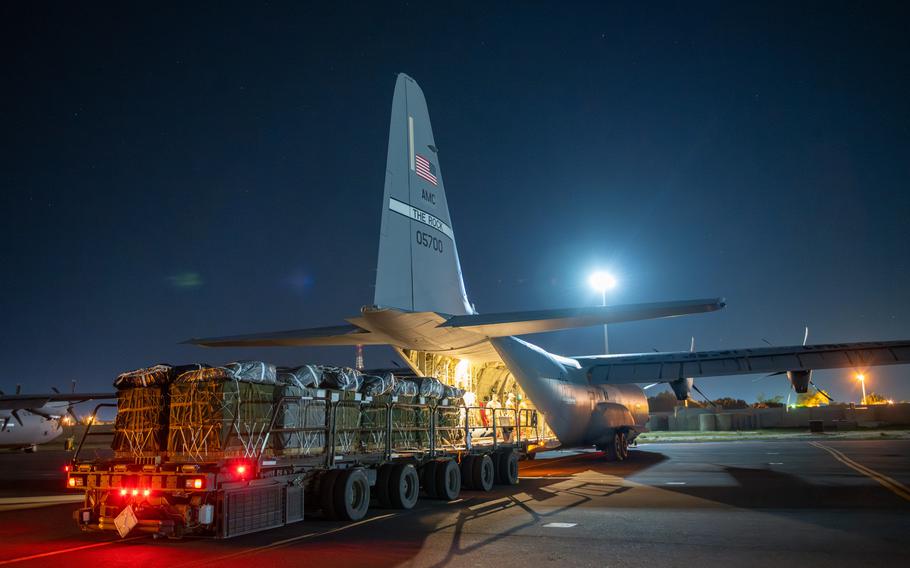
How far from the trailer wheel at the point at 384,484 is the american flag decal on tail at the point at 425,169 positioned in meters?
6.82

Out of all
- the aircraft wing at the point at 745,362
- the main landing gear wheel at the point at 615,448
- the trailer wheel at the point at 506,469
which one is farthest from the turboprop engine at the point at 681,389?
the trailer wheel at the point at 506,469

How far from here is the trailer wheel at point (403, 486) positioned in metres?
11.7

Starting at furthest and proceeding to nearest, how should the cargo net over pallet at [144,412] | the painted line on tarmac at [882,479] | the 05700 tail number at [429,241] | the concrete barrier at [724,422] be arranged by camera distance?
the concrete barrier at [724,422], the 05700 tail number at [429,241], the painted line on tarmac at [882,479], the cargo net over pallet at [144,412]

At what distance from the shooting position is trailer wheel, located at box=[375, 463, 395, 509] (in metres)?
11.7

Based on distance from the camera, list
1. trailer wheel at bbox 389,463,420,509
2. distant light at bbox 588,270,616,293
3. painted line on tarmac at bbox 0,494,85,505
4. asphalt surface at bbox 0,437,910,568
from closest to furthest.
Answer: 1. asphalt surface at bbox 0,437,910,568
2. trailer wheel at bbox 389,463,420,509
3. painted line on tarmac at bbox 0,494,85,505
4. distant light at bbox 588,270,616,293

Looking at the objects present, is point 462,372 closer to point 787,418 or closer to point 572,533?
point 572,533

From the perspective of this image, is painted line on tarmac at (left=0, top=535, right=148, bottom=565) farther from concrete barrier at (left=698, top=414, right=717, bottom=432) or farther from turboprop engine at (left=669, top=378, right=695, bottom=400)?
concrete barrier at (left=698, top=414, right=717, bottom=432)

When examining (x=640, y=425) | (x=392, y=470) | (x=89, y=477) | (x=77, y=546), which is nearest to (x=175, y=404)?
(x=89, y=477)

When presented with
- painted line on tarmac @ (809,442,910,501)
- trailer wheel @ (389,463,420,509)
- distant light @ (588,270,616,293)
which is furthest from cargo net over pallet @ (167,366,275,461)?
distant light @ (588,270,616,293)

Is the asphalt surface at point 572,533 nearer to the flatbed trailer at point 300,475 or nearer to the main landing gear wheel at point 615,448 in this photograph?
the flatbed trailer at point 300,475

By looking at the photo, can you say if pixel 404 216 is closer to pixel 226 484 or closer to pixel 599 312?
pixel 599 312

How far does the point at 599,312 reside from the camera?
47.5 feet

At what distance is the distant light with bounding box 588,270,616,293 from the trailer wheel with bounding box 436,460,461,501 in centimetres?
2651

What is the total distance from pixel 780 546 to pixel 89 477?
906 cm
